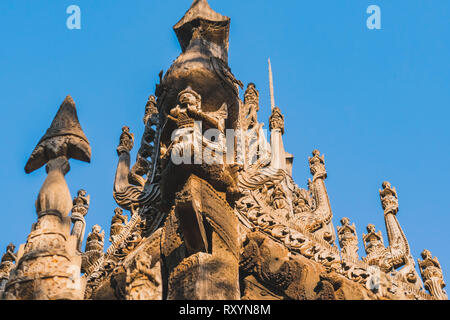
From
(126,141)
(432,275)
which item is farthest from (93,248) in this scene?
(432,275)

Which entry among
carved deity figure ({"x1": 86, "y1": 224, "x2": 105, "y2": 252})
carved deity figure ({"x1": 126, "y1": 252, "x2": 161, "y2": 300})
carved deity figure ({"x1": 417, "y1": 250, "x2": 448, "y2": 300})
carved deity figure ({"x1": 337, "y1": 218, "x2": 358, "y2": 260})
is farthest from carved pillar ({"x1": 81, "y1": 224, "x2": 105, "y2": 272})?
carved deity figure ({"x1": 417, "y1": 250, "x2": 448, "y2": 300})

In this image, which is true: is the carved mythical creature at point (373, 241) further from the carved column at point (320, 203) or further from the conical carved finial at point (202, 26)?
the conical carved finial at point (202, 26)

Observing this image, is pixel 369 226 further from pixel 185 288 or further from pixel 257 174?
pixel 185 288

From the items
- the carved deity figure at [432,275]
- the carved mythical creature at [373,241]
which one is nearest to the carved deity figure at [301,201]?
the carved mythical creature at [373,241]

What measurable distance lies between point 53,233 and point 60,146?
157 centimetres

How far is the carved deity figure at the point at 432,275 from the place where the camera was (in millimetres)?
12078

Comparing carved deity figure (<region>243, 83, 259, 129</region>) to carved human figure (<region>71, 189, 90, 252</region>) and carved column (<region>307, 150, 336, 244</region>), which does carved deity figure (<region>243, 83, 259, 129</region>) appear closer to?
carved column (<region>307, 150, 336, 244</region>)

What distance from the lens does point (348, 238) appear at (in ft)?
46.5

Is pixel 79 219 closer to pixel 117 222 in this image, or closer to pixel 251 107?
pixel 117 222

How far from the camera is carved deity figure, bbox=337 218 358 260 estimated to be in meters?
13.9

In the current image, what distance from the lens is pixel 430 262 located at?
12.7 m

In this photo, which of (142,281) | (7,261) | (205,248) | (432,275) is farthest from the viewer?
(7,261)

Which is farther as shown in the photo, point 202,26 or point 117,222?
point 117,222
